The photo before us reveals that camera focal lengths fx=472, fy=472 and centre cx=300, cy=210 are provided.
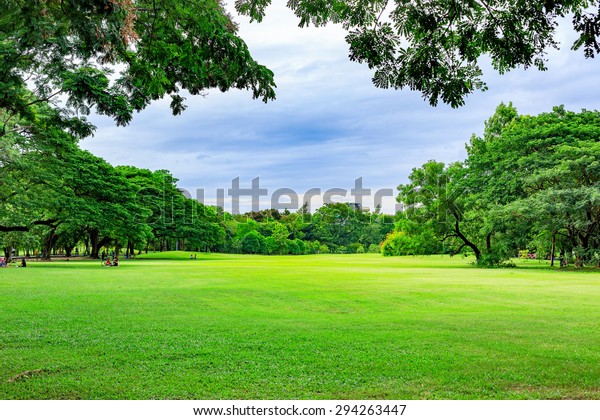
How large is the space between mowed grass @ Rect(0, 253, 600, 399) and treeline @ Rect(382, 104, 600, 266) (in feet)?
62.5

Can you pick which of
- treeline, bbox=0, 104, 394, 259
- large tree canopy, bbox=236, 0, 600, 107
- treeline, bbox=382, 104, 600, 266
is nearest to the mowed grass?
large tree canopy, bbox=236, 0, 600, 107

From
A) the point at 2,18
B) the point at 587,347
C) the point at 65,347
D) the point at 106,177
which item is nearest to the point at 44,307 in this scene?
the point at 65,347

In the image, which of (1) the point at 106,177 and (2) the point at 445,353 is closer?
(2) the point at 445,353

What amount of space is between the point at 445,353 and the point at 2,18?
7602mm

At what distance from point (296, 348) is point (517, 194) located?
31.6 meters

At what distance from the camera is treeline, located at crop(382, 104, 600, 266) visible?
3019 cm

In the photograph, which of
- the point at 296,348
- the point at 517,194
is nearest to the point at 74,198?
the point at 296,348

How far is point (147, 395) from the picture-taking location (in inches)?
205

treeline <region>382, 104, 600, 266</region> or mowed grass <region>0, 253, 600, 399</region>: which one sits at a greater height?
treeline <region>382, 104, 600, 266</region>

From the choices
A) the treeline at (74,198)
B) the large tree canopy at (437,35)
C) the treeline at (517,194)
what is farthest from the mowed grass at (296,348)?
the treeline at (517,194)

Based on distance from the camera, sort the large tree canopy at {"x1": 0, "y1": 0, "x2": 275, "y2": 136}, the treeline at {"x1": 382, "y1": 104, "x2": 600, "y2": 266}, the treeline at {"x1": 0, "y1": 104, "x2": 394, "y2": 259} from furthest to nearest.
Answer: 1. the treeline at {"x1": 382, "y1": 104, "x2": 600, "y2": 266}
2. the treeline at {"x1": 0, "y1": 104, "x2": 394, "y2": 259}
3. the large tree canopy at {"x1": 0, "y1": 0, "x2": 275, "y2": 136}

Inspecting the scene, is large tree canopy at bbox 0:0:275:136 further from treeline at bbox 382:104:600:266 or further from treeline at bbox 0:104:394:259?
treeline at bbox 382:104:600:266

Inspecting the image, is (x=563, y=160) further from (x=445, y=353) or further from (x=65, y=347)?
(x=65, y=347)

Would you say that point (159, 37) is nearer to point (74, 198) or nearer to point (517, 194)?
point (74, 198)
